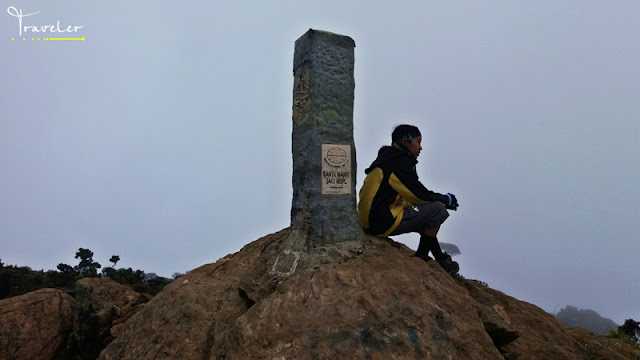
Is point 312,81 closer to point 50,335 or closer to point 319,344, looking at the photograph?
point 319,344

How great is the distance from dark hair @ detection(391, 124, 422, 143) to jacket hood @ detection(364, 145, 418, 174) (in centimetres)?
18

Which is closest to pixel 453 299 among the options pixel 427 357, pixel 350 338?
pixel 427 357

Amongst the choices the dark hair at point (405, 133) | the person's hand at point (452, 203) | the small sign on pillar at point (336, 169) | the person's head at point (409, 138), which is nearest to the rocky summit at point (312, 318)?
the small sign on pillar at point (336, 169)

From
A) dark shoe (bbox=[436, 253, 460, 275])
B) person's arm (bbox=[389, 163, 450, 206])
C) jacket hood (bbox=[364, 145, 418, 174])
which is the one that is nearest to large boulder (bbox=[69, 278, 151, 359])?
jacket hood (bbox=[364, 145, 418, 174])

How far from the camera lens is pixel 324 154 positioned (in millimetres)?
6621

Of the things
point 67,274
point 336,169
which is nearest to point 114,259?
point 67,274

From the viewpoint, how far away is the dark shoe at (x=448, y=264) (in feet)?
23.7

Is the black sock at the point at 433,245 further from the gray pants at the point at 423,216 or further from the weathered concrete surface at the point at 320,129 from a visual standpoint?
the weathered concrete surface at the point at 320,129

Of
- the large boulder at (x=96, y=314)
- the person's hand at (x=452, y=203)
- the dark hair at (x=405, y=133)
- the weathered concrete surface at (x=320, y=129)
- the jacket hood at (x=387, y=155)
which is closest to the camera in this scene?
the weathered concrete surface at (x=320, y=129)

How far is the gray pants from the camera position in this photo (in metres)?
6.83

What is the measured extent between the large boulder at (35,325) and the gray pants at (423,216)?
7.02 m

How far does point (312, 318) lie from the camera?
554 cm

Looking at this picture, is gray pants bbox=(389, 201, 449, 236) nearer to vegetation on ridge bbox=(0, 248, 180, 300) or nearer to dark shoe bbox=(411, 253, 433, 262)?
dark shoe bbox=(411, 253, 433, 262)

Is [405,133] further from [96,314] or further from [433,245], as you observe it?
[96,314]
